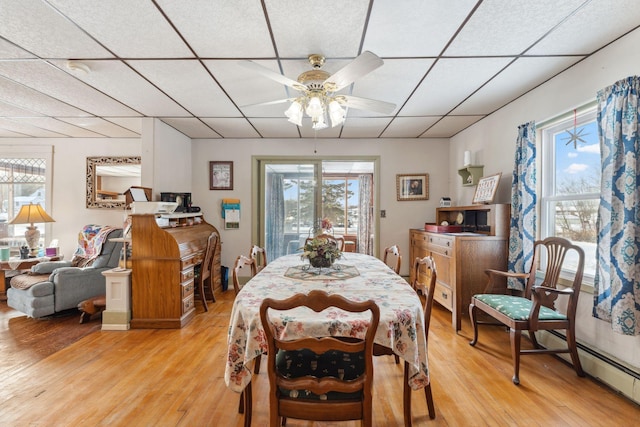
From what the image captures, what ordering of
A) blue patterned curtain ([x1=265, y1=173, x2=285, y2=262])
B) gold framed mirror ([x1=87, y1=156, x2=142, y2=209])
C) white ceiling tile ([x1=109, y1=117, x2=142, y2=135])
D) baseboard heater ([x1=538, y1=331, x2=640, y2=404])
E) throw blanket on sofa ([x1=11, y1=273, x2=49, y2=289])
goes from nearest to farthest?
baseboard heater ([x1=538, y1=331, x2=640, y2=404]), throw blanket on sofa ([x1=11, y1=273, x2=49, y2=289]), white ceiling tile ([x1=109, y1=117, x2=142, y2=135]), gold framed mirror ([x1=87, y1=156, x2=142, y2=209]), blue patterned curtain ([x1=265, y1=173, x2=285, y2=262])

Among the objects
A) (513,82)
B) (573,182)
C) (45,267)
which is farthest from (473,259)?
(45,267)

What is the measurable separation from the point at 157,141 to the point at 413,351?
12.4ft

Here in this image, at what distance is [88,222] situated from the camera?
465cm

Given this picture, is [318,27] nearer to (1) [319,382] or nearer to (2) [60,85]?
(1) [319,382]

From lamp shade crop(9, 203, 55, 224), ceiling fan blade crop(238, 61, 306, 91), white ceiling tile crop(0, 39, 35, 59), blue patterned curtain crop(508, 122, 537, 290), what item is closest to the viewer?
ceiling fan blade crop(238, 61, 306, 91)

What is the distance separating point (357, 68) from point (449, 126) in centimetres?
282

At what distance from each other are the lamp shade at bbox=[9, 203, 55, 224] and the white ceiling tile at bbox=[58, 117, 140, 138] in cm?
142

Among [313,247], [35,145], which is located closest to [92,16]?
[313,247]

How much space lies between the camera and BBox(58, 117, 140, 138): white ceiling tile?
3710mm

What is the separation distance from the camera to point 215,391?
2010mm

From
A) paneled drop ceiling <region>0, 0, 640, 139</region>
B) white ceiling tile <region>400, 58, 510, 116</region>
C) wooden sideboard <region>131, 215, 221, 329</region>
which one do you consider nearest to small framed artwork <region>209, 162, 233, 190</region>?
paneled drop ceiling <region>0, 0, 640, 139</region>

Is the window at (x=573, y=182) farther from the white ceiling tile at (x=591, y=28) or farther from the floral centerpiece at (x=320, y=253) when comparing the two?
the floral centerpiece at (x=320, y=253)

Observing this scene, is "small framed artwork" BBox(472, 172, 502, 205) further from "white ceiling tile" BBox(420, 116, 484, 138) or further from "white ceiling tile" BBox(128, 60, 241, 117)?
"white ceiling tile" BBox(128, 60, 241, 117)

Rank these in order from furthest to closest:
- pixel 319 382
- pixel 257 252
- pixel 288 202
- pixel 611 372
Answer: 1. pixel 288 202
2. pixel 257 252
3. pixel 611 372
4. pixel 319 382
